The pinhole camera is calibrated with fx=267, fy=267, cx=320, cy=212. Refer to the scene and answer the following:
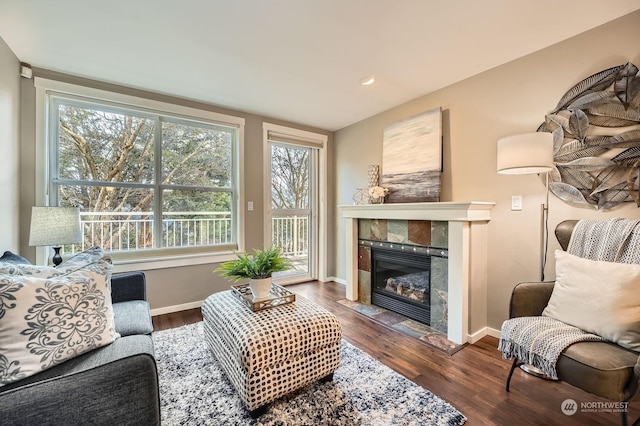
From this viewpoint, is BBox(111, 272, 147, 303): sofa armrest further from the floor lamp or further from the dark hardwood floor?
the floor lamp

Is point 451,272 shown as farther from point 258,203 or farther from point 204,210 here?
point 204,210

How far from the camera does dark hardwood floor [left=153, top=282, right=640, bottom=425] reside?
57.4 inches

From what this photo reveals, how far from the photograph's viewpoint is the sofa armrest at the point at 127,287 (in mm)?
1896

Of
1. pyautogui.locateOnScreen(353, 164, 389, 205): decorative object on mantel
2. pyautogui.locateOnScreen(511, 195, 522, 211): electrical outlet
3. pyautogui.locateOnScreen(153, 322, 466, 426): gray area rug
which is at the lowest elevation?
pyautogui.locateOnScreen(153, 322, 466, 426): gray area rug

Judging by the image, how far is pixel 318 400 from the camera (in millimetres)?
1568

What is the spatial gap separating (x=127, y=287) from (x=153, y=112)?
1.91 metres

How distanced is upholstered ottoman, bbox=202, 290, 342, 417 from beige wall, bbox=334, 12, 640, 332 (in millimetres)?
1494

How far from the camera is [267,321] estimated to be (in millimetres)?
1572

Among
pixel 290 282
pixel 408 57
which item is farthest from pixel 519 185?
pixel 290 282

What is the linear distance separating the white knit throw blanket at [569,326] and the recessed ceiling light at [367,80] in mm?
1985

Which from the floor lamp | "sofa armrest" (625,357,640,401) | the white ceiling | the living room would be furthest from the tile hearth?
the white ceiling

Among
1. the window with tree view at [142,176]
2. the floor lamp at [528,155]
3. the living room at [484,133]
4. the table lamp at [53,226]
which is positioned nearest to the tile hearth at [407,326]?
the living room at [484,133]

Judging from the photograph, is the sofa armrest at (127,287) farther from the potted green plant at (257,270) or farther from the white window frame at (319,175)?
the white window frame at (319,175)

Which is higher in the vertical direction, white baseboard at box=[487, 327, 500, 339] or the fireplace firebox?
the fireplace firebox
